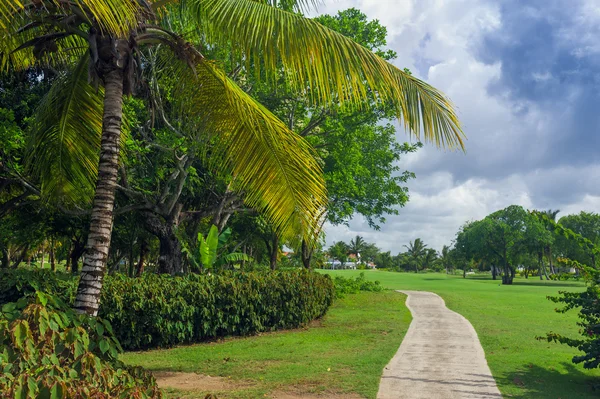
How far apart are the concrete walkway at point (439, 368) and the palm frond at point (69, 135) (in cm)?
566

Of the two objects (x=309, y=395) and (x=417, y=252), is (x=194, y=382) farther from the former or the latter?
(x=417, y=252)

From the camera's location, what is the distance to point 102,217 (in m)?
5.91

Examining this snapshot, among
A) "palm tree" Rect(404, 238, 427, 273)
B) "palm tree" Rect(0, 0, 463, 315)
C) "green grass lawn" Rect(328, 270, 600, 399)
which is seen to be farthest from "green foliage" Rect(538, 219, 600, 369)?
"palm tree" Rect(404, 238, 427, 273)

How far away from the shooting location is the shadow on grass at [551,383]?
27.2 feet

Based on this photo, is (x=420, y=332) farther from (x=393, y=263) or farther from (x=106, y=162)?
(x=393, y=263)

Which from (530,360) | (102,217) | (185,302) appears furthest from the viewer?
(185,302)

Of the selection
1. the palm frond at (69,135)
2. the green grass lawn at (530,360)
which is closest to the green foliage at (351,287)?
the green grass lawn at (530,360)

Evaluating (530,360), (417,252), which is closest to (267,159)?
(530,360)

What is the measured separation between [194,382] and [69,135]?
4.29 meters

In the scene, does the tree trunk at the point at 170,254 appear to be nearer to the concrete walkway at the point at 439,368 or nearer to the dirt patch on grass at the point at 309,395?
the concrete walkway at the point at 439,368

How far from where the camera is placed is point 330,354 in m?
11.3

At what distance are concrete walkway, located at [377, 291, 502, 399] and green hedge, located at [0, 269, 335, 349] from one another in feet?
11.7

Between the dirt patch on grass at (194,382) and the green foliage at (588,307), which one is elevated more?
the green foliage at (588,307)

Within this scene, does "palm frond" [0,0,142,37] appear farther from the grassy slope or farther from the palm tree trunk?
the grassy slope
